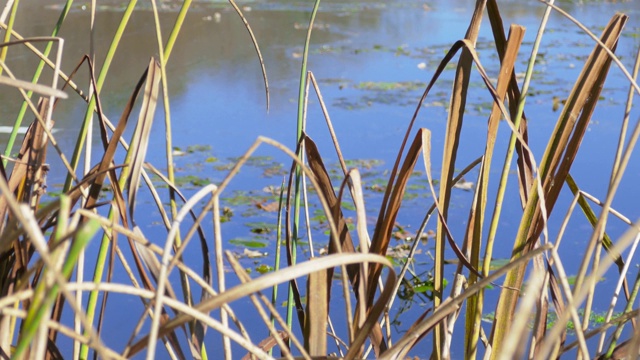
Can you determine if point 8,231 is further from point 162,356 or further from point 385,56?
point 385,56

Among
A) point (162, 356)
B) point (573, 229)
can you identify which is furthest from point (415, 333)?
point (573, 229)

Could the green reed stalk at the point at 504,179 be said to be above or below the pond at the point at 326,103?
above

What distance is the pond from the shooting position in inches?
96.2

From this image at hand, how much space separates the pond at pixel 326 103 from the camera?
2.44 metres

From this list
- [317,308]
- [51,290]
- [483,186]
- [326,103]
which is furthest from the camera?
[326,103]

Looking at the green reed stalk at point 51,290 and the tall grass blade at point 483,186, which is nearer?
the green reed stalk at point 51,290

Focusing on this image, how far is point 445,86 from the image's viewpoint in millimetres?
4637

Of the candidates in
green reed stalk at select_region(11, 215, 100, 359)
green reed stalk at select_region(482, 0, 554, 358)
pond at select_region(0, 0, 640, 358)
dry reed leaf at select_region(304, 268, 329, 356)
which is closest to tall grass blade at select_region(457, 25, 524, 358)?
green reed stalk at select_region(482, 0, 554, 358)

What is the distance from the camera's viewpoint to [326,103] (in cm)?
404

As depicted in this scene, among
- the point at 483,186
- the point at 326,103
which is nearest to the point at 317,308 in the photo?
the point at 483,186


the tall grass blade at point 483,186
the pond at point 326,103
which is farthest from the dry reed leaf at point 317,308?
the pond at point 326,103

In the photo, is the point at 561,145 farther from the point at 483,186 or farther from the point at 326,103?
the point at 326,103

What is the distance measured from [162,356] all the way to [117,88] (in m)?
2.86

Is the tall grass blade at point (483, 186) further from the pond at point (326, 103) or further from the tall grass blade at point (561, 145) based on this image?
the pond at point (326, 103)
